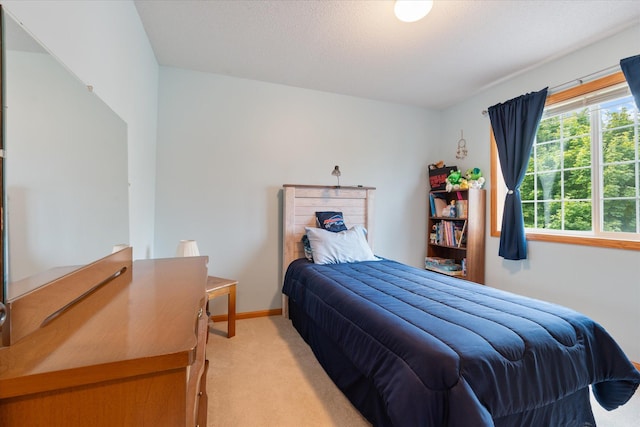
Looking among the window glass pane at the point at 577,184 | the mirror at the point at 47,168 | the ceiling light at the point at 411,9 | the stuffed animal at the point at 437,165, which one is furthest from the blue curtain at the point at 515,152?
the mirror at the point at 47,168

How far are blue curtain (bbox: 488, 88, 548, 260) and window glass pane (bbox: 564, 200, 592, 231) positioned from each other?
0.34m

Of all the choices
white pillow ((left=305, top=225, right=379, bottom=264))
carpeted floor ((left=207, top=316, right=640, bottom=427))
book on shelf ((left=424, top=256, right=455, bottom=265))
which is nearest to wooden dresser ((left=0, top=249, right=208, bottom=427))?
carpeted floor ((left=207, top=316, right=640, bottom=427))

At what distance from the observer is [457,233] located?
3.25m

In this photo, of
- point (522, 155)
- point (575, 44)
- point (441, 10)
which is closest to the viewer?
point (441, 10)

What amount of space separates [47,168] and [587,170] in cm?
345

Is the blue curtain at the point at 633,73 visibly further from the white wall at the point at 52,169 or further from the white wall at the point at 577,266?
the white wall at the point at 52,169

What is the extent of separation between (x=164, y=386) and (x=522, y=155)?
3.18 m

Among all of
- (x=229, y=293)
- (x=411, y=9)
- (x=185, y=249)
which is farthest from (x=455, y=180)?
(x=185, y=249)

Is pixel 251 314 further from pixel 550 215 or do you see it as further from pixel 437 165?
pixel 550 215

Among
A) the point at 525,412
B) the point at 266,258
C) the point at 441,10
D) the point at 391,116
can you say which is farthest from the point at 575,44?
the point at 266,258

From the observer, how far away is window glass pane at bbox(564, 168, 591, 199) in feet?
7.70

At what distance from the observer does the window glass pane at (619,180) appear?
6.87ft

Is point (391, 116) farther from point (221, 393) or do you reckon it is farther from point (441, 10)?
point (221, 393)

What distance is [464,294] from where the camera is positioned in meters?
1.74
